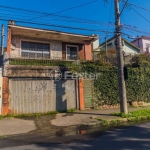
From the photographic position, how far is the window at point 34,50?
47.9 feet

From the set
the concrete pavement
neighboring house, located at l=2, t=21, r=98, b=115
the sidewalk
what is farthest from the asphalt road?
neighboring house, located at l=2, t=21, r=98, b=115

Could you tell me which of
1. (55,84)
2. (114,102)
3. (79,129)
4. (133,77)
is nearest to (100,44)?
(133,77)

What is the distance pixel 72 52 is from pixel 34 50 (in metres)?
3.86

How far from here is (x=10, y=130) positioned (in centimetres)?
723

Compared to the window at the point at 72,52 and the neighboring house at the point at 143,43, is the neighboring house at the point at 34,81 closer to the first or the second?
the window at the point at 72,52

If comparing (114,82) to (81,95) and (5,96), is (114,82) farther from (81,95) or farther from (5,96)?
(5,96)

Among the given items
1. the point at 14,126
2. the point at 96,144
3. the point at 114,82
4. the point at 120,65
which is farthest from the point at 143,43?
the point at 96,144

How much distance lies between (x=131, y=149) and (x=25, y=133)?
14.3ft

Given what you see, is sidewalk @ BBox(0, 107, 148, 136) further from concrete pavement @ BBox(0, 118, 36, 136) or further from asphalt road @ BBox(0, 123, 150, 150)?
asphalt road @ BBox(0, 123, 150, 150)

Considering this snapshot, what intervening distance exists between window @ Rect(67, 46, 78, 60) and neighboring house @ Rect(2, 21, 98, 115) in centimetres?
207

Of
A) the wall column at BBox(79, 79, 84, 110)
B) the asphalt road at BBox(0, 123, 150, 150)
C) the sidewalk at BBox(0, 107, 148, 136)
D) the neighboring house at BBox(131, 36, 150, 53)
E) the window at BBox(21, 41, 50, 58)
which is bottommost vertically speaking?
the asphalt road at BBox(0, 123, 150, 150)

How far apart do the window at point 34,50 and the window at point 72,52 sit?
2.12 m

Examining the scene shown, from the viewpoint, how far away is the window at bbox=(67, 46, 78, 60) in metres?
16.4

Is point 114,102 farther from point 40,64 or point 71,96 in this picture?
point 40,64
